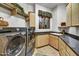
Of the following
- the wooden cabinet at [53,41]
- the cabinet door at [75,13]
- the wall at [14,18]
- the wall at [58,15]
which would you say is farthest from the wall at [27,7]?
the cabinet door at [75,13]

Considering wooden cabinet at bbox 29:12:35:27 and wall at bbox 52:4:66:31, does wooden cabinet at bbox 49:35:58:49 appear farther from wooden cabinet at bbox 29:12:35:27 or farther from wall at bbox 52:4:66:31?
wooden cabinet at bbox 29:12:35:27

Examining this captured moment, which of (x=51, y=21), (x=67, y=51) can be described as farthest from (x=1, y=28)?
(x=67, y=51)

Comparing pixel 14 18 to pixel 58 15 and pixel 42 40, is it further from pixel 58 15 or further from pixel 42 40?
pixel 58 15

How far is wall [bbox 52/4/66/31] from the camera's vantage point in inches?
59.3

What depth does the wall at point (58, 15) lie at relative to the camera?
4.94 ft

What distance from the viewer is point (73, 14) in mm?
1790

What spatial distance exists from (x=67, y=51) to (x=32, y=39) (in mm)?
492

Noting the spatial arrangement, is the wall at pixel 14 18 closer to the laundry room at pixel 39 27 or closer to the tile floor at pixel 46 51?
the laundry room at pixel 39 27

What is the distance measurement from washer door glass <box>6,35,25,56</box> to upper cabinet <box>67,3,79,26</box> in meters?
0.73

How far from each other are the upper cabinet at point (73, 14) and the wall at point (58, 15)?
0.31 ft

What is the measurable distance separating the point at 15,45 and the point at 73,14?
1019 millimetres

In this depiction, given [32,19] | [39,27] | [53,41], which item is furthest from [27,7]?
[53,41]

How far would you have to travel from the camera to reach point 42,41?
1519 millimetres

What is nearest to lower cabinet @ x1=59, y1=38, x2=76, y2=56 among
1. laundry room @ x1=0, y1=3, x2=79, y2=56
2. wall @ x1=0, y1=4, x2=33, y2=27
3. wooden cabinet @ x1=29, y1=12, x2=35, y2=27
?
laundry room @ x1=0, y1=3, x2=79, y2=56
